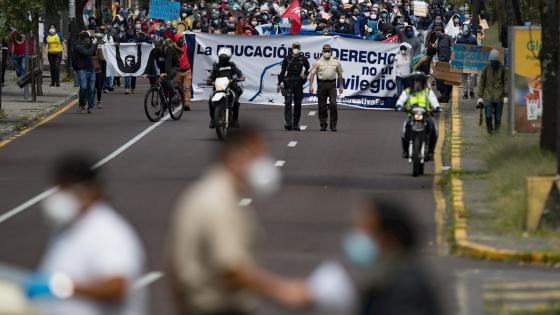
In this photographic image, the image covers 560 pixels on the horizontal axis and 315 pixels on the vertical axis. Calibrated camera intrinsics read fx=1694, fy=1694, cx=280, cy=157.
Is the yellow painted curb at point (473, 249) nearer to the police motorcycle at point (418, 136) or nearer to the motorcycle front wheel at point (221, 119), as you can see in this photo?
the police motorcycle at point (418, 136)

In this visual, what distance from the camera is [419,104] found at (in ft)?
85.6

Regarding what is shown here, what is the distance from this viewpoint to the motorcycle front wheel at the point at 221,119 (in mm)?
30375

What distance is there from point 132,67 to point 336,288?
3822 centimetres

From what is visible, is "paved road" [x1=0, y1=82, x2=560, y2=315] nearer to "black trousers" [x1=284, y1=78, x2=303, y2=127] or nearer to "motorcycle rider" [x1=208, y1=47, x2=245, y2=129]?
"black trousers" [x1=284, y1=78, x2=303, y2=127]

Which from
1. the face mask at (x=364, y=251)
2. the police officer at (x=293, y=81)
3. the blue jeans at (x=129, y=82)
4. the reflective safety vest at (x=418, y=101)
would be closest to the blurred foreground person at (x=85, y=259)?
the face mask at (x=364, y=251)

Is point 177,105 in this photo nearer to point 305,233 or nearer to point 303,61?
point 303,61

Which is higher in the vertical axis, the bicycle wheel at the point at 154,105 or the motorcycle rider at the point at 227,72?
the motorcycle rider at the point at 227,72

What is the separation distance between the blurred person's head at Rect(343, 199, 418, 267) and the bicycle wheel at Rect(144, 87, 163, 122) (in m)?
27.4

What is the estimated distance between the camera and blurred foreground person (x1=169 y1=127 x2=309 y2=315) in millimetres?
8523

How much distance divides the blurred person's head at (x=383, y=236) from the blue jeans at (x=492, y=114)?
22775 mm

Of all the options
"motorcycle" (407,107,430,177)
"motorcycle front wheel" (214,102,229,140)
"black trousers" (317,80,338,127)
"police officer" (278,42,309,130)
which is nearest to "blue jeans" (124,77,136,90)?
"police officer" (278,42,309,130)

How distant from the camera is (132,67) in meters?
45.8

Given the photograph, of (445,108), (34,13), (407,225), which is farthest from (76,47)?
(407,225)

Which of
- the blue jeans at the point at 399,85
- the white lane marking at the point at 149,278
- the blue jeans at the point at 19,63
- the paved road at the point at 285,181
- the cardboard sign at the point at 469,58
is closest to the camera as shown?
the white lane marking at the point at 149,278
